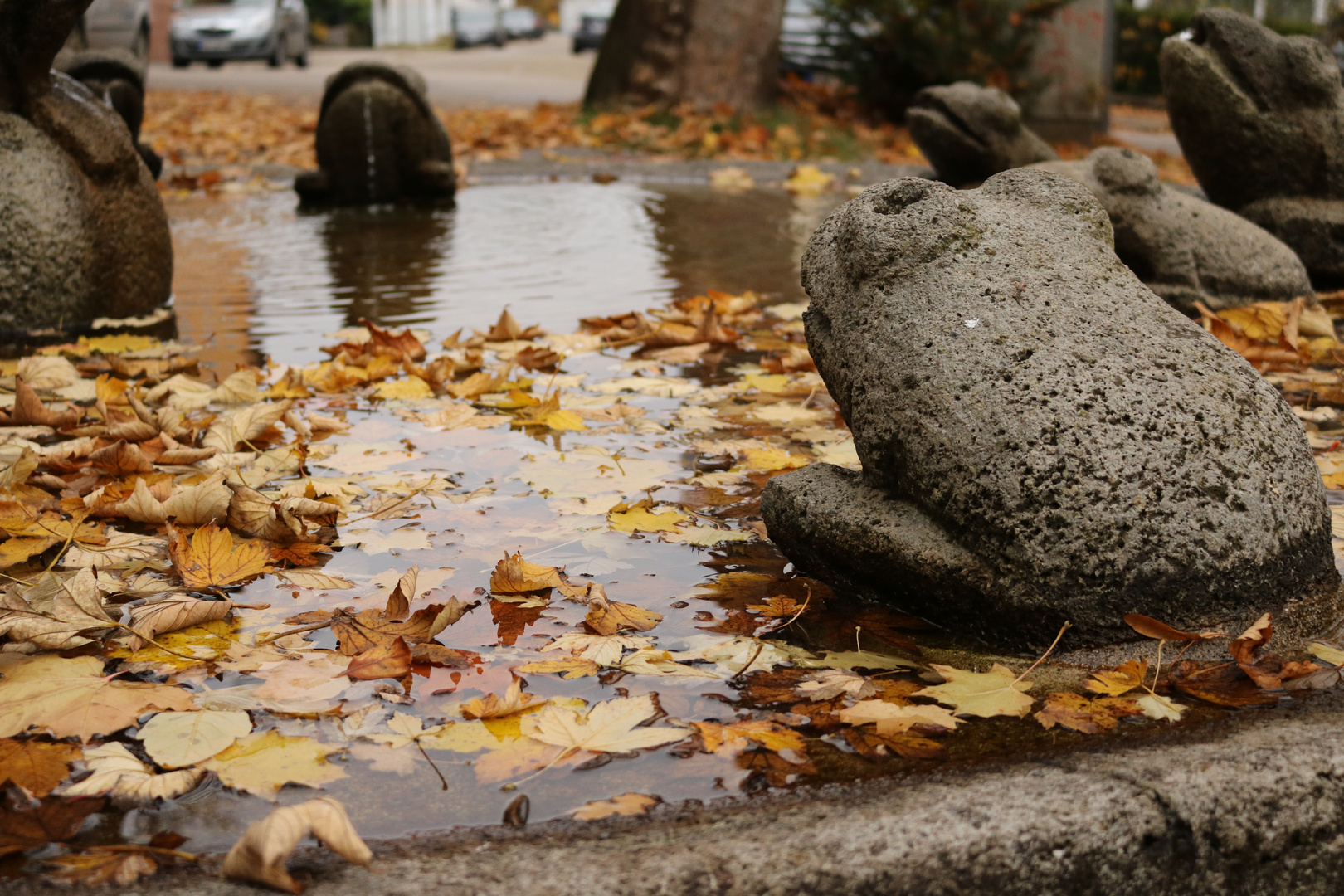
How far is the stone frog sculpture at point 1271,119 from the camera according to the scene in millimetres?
4879

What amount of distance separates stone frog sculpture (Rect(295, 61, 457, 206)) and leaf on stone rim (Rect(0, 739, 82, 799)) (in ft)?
20.3

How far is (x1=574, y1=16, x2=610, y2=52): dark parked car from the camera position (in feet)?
139

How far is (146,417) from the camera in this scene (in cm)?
321

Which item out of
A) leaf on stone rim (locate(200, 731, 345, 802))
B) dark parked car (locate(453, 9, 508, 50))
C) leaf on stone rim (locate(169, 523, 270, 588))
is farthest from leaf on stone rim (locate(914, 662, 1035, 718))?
dark parked car (locate(453, 9, 508, 50))

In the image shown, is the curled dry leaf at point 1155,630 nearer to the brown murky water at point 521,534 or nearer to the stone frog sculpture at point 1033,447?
the stone frog sculpture at point 1033,447

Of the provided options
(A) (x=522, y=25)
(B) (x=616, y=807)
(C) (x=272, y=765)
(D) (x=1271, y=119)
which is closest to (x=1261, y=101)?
(D) (x=1271, y=119)

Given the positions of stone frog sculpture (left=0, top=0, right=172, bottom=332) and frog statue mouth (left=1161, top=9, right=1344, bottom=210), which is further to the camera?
frog statue mouth (left=1161, top=9, right=1344, bottom=210)

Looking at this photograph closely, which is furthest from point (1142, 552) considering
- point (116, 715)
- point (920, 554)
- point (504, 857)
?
point (116, 715)

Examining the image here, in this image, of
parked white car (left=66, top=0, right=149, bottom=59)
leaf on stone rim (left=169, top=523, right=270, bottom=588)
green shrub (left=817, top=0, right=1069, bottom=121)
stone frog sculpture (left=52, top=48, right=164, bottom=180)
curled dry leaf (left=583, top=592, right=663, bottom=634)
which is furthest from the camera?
parked white car (left=66, top=0, right=149, bottom=59)

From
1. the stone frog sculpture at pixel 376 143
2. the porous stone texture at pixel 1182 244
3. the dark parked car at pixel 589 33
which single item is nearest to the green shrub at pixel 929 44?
the stone frog sculpture at pixel 376 143

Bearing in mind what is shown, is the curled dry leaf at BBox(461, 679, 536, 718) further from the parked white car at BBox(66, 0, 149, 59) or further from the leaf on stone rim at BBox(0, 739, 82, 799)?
the parked white car at BBox(66, 0, 149, 59)

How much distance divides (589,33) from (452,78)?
21386mm

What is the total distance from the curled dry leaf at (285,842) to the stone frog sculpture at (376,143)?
656 centimetres

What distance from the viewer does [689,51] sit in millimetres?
11797
